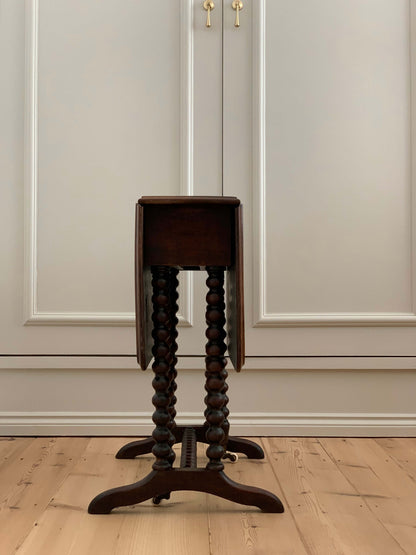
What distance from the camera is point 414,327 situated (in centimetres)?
206

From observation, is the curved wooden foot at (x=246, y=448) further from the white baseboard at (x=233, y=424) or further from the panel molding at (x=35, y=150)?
the panel molding at (x=35, y=150)

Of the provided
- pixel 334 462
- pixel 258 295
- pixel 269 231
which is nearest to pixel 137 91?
pixel 269 231

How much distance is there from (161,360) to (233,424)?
0.78 metres

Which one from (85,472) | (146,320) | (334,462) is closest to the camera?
(146,320)

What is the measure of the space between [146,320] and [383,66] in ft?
4.46

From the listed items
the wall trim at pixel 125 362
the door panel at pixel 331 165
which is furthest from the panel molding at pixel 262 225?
the wall trim at pixel 125 362

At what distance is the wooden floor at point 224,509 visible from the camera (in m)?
1.15

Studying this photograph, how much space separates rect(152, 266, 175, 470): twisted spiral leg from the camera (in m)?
1.35

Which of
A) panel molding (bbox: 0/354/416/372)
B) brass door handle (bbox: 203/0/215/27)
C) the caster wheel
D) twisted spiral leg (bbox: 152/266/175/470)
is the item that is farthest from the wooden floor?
brass door handle (bbox: 203/0/215/27)

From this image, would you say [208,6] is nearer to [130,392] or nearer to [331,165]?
[331,165]

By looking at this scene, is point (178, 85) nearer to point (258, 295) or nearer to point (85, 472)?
point (258, 295)

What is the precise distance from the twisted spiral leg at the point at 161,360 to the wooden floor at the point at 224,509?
0.43 ft

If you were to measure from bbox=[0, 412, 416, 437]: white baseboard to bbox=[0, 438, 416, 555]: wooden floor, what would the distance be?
15 cm

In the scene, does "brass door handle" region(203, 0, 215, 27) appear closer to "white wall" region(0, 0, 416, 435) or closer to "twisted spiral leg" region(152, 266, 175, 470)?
"white wall" region(0, 0, 416, 435)
